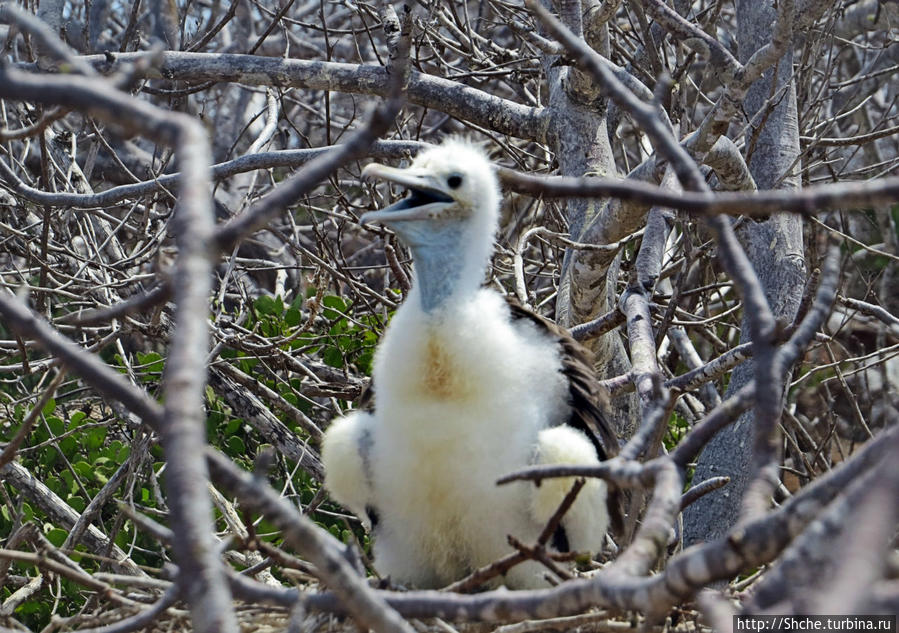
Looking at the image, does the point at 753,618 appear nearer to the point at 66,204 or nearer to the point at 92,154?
the point at 66,204

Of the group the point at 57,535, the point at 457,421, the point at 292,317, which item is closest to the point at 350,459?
the point at 457,421

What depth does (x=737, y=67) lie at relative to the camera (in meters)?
3.42

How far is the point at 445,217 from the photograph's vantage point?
3.16 metres

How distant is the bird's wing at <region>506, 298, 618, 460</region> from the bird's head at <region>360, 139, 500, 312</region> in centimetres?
22

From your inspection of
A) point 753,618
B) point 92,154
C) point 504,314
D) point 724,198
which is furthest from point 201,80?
point 753,618

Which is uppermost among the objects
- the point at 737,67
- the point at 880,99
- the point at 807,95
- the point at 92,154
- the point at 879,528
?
the point at 880,99

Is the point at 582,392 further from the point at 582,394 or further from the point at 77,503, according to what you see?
the point at 77,503

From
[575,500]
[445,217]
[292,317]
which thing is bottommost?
[575,500]

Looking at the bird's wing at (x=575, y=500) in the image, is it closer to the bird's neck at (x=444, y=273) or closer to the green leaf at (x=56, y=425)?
→ the bird's neck at (x=444, y=273)

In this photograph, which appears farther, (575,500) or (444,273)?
(444,273)

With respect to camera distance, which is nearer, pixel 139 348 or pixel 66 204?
pixel 66 204

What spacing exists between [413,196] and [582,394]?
29.0 inches

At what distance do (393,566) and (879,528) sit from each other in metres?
2.40

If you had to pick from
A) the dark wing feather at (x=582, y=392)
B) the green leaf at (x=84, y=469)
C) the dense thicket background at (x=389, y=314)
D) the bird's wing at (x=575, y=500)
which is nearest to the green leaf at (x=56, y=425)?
the dense thicket background at (x=389, y=314)
